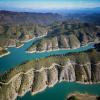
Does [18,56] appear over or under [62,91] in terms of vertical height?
over

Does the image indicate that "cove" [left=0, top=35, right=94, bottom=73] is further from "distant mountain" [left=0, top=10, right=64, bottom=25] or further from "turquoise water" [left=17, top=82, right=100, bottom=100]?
"distant mountain" [left=0, top=10, right=64, bottom=25]

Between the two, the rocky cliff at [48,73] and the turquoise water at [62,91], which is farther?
the rocky cliff at [48,73]

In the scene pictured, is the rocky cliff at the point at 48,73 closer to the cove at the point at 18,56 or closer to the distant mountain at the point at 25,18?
the cove at the point at 18,56

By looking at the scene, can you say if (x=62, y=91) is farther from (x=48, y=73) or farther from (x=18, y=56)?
(x=18, y=56)

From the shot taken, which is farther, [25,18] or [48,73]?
[25,18]

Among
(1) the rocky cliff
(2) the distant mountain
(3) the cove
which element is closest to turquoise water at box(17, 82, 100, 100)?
(1) the rocky cliff

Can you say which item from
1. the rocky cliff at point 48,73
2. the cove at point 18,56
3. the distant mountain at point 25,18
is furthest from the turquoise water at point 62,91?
the distant mountain at point 25,18

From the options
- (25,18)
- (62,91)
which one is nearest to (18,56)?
(62,91)
